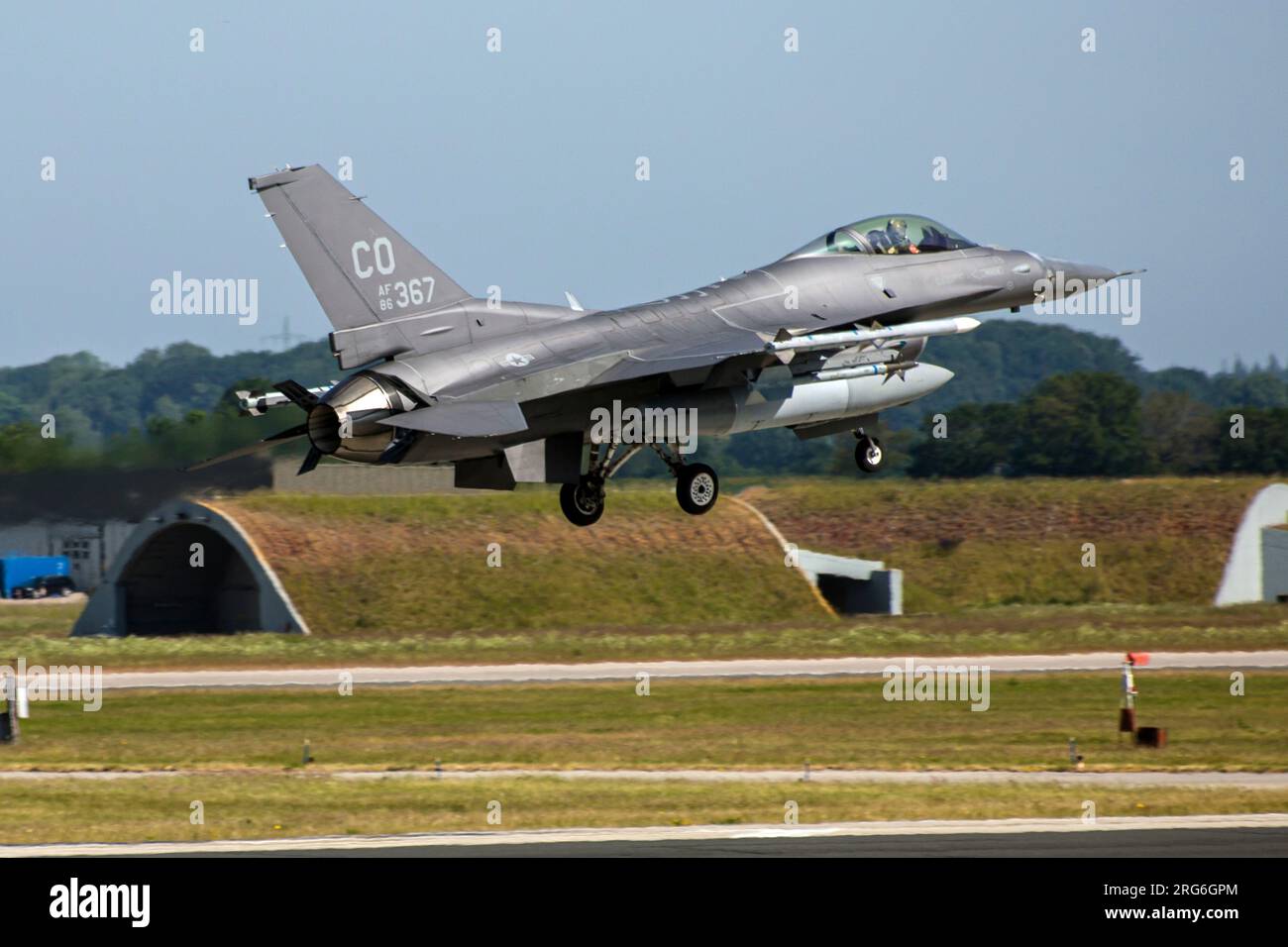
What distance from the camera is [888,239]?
25234 mm

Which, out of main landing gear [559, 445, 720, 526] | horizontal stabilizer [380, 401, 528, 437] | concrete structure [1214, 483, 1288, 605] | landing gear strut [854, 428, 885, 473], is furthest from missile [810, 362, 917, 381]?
concrete structure [1214, 483, 1288, 605]

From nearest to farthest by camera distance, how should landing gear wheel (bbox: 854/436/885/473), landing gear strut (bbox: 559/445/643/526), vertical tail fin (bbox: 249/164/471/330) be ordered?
vertical tail fin (bbox: 249/164/471/330) < landing gear strut (bbox: 559/445/643/526) < landing gear wheel (bbox: 854/436/885/473)

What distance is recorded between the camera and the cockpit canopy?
25.0 metres

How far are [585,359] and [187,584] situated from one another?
109ft

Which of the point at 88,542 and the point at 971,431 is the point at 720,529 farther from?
the point at 88,542

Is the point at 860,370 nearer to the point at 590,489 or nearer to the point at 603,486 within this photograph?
the point at 603,486

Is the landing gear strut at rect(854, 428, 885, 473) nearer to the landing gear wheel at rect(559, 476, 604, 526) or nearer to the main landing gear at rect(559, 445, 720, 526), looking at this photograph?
the main landing gear at rect(559, 445, 720, 526)

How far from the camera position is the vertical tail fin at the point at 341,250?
72.2 feet

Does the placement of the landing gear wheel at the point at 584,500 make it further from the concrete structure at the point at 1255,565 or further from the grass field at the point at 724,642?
the concrete structure at the point at 1255,565

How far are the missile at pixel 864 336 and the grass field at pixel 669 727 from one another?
7.23 meters

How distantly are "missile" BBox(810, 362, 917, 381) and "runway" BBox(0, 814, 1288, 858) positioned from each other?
6433 mm

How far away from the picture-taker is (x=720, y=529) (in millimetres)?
55062
